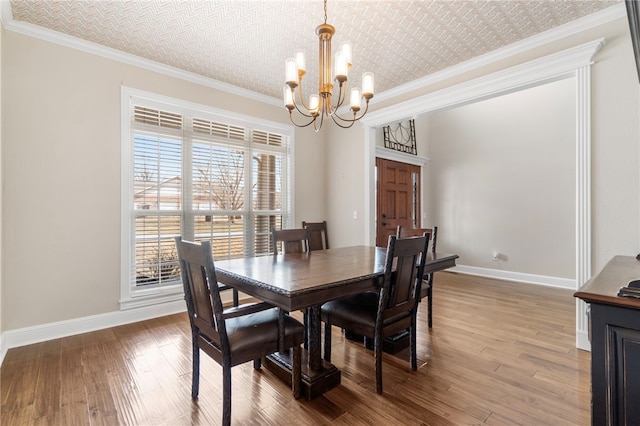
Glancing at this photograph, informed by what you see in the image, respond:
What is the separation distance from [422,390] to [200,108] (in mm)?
3652

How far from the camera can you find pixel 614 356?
113cm

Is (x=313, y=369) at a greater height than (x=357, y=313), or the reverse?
(x=357, y=313)

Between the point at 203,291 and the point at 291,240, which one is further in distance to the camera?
the point at 291,240

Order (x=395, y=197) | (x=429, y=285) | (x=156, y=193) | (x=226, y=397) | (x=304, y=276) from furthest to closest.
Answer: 1. (x=395, y=197)
2. (x=156, y=193)
3. (x=429, y=285)
4. (x=304, y=276)
5. (x=226, y=397)

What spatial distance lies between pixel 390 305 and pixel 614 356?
1.07 m

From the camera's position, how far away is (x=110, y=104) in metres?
3.01

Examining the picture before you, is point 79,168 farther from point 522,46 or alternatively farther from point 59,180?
point 522,46

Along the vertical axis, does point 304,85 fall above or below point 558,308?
above

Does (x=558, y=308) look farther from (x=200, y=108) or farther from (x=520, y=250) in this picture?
(x=200, y=108)

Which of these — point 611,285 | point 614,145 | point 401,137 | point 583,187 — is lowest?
point 611,285

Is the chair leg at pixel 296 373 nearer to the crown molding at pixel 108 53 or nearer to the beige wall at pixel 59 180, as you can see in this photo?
the beige wall at pixel 59 180

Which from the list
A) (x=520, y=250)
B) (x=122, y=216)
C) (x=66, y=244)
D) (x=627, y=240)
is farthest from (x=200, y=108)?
(x=520, y=250)

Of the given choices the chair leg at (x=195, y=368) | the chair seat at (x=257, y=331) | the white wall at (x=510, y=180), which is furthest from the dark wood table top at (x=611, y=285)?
the white wall at (x=510, y=180)

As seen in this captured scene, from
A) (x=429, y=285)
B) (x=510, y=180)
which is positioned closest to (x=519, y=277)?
(x=510, y=180)
